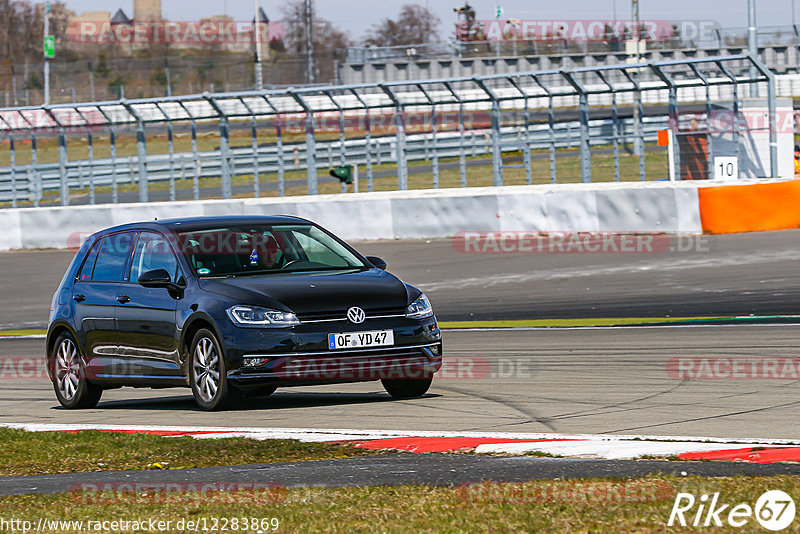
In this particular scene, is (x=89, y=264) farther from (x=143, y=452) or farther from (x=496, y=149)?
(x=496, y=149)

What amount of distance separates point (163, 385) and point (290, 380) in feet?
4.13

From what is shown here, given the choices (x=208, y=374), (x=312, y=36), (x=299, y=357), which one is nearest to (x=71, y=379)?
(x=208, y=374)

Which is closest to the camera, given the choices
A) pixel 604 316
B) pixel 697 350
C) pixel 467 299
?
pixel 697 350

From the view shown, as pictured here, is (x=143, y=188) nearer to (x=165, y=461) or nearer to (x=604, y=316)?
(x=604, y=316)

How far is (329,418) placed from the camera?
8.97 meters

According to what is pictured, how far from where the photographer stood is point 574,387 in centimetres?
974

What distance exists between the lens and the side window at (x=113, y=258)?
10492 millimetres

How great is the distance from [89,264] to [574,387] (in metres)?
4.04

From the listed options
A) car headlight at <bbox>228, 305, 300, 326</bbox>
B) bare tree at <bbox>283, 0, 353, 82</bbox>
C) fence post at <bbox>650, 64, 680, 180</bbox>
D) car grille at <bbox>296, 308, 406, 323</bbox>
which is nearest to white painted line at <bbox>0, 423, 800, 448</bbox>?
car headlight at <bbox>228, 305, 300, 326</bbox>

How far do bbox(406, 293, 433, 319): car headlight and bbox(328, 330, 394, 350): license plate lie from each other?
0.23m

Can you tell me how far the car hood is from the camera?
9.12m

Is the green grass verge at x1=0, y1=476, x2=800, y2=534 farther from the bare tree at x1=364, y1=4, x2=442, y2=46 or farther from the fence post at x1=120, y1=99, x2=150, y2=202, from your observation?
the bare tree at x1=364, y1=4, x2=442, y2=46

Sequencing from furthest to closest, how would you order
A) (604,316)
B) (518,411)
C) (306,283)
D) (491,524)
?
(604,316)
(306,283)
(518,411)
(491,524)

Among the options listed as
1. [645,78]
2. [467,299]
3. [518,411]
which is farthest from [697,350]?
[645,78]
